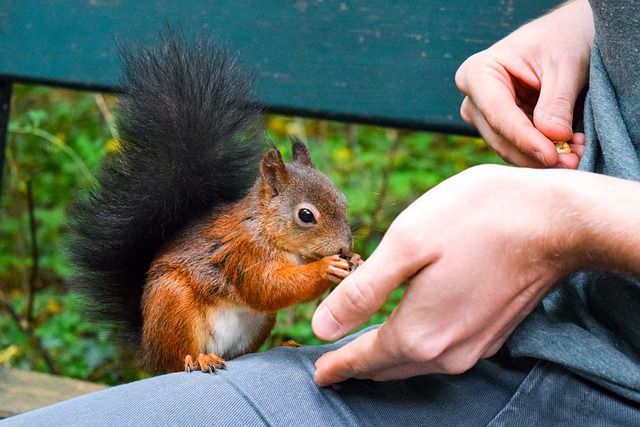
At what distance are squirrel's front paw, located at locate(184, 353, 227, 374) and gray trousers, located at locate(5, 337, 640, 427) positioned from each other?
9 cm

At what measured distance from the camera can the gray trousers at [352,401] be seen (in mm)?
761

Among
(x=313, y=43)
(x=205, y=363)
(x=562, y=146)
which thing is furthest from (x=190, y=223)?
(x=562, y=146)

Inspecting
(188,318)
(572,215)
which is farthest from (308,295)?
(572,215)

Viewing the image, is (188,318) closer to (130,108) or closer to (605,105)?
(130,108)

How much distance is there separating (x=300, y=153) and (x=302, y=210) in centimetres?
14

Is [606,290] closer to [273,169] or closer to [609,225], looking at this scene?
[609,225]

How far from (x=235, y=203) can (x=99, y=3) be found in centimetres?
54

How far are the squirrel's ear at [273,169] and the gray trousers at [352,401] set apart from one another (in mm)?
350

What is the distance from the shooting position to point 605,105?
0.81 metres

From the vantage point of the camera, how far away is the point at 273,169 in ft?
3.76

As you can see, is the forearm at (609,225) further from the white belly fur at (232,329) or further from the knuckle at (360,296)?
the white belly fur at (232,329)

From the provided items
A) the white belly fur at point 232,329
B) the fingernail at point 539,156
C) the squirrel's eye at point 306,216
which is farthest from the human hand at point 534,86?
the white belly fur at point 232,329

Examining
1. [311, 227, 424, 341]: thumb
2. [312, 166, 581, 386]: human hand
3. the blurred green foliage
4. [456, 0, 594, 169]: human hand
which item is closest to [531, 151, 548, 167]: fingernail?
[456, 0, 594, 169]: human hand

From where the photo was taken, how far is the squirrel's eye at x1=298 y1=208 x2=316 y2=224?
1114 millimetres
